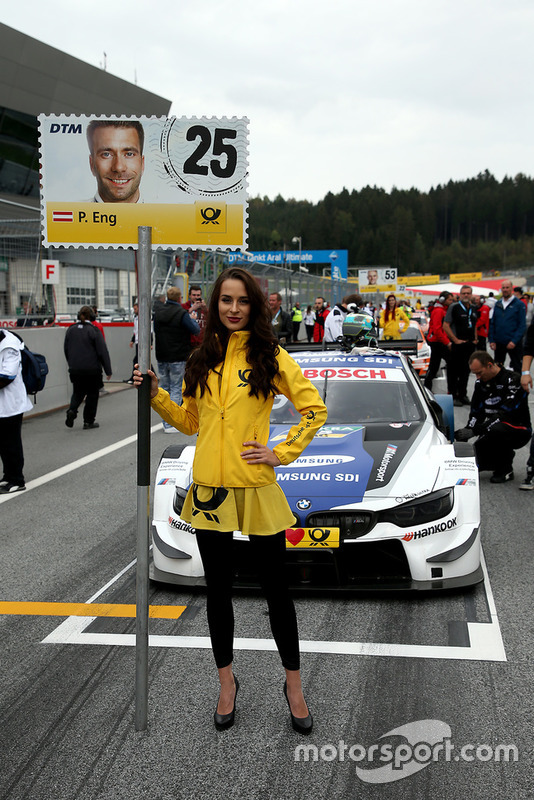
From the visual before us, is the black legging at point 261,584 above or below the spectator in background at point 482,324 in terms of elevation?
below

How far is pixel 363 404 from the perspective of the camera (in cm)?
575

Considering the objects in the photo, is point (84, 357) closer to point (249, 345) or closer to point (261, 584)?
point (249, 345)

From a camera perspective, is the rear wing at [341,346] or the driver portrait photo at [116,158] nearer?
the driver portrait photo at [116,158]

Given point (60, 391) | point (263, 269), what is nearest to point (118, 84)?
point (263, 269)

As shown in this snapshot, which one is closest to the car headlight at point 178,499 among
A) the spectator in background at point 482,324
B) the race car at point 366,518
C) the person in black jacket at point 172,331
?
the race car at point 366,518

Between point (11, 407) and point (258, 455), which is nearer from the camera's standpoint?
point (258, 455)

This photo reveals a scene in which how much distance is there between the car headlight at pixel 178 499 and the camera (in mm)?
4555

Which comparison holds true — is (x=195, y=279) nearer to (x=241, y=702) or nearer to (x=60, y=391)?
(x=60, y=391)

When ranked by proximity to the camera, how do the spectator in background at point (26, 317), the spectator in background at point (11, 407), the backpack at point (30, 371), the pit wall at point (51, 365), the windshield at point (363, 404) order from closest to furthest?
the windshield at point (363, 404), the spectator in background at point (11, 407), the backpack at point (30, 371), the pit wall at point (51, 365), the spectator in background at point (26, 317)

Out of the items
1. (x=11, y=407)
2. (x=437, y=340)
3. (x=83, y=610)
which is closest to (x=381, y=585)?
(x=83, y=610)

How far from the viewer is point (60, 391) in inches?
544

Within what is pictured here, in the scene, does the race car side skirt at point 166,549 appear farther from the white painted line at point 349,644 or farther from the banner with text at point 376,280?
the banner with text at point 376,280

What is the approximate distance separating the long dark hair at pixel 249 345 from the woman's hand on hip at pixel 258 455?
0.19 m

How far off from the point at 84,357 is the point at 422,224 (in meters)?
146
